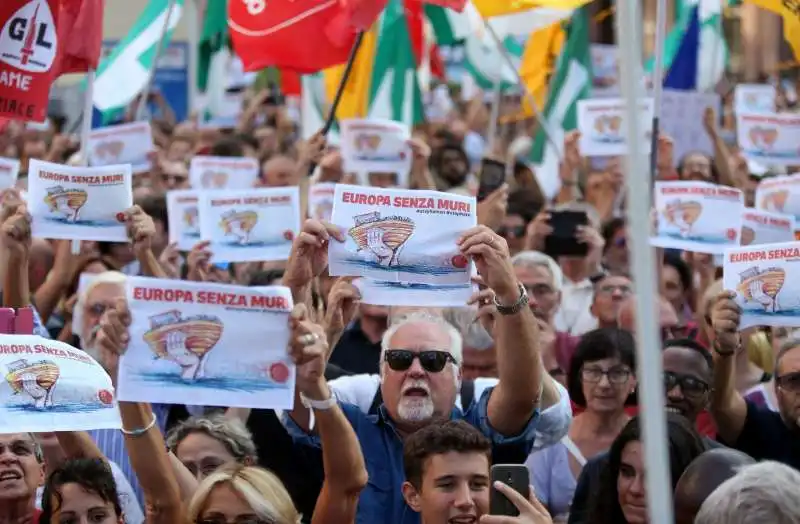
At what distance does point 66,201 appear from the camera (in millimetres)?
6715

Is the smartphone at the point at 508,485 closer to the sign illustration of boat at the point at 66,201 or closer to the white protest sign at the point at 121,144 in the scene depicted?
the sign illustration of boat at the point at 66,201

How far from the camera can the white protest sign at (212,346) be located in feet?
14.9

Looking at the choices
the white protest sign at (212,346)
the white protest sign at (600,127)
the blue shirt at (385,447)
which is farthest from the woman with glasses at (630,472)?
the white protest sign at (600,127)

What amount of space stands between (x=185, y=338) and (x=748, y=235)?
3.94 meters

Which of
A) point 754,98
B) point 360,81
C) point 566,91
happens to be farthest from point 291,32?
point 754,98

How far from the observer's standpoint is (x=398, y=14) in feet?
37.0

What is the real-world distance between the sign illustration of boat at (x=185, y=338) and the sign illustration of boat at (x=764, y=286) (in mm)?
2052

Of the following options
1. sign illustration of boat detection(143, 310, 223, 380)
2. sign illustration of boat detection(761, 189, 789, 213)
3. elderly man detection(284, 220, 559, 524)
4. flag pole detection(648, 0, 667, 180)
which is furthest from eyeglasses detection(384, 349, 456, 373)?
sign illustration of boat detection(761, 189, 789, 213)

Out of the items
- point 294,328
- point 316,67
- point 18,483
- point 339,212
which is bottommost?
point 18,483

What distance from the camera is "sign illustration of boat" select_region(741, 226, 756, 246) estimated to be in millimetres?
7801

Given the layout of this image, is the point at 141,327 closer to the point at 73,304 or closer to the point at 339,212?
the point at 339,212

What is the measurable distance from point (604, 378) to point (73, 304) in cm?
262

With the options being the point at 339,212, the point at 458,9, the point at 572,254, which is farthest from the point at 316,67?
the point at 339,212

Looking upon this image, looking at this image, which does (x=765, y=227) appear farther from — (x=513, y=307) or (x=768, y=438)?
(x=513, y=307)
